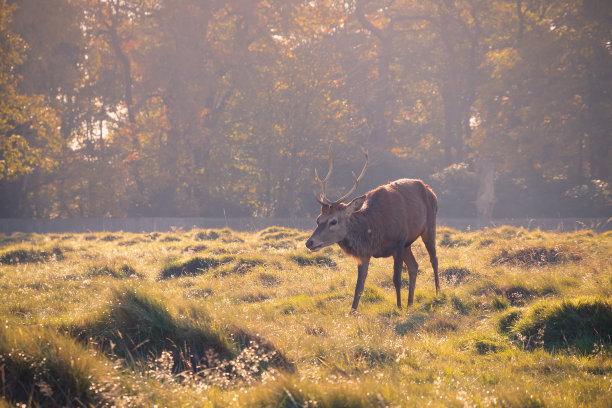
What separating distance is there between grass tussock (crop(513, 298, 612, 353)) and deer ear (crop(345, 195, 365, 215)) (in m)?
3.02

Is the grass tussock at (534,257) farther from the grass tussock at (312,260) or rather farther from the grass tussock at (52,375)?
the grass tussock at (52,375)

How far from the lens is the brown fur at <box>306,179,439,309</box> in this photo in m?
7.62

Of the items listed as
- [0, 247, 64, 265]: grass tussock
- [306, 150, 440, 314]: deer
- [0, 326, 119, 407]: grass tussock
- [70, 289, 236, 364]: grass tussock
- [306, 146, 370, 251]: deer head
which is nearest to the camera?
[0, 326, 119, 407]: grass tussock

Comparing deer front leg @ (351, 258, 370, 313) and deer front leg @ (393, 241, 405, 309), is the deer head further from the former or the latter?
deer front leg @ (393, 241, 405, 309)

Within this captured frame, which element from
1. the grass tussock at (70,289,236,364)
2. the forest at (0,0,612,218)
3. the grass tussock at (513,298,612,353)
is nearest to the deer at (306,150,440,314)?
the grass tussock at (513,298,612,353)

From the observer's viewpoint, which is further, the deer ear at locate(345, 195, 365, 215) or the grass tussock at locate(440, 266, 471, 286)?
the grass tussock at locate(440, 266, 471, 286)

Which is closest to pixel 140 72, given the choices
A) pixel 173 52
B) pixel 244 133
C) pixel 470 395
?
pixel 173 52

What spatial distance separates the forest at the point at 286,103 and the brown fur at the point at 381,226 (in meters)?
21.8

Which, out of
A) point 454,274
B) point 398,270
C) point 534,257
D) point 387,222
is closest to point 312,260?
point 454,274

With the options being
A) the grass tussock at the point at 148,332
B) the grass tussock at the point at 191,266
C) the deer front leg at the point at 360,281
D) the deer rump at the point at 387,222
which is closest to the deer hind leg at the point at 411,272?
the deer rump at the point at 387,222

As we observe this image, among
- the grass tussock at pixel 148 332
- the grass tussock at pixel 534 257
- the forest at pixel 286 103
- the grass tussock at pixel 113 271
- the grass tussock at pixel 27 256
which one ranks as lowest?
the grass tussock at pixel 27 256

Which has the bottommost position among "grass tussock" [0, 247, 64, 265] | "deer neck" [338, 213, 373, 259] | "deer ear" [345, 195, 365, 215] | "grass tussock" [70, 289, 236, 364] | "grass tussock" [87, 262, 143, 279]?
"grass tussock" [0, 247, 64, 265]

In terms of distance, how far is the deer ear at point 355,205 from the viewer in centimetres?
774

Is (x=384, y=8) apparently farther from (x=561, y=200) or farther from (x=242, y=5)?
(x=561, y=200)
